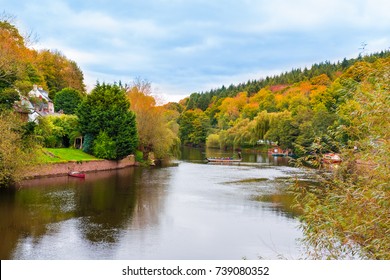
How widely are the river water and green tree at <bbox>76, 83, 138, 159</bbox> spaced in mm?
8754

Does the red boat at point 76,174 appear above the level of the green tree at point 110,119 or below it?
below

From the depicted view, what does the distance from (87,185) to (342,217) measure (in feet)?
85.4

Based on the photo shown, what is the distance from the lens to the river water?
1630 cm

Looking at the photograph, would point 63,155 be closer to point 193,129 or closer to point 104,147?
point 104,147

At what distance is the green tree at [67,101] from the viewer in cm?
6469

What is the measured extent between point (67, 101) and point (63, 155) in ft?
91.6

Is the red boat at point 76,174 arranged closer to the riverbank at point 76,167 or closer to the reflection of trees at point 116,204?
the riverbank at point 76,167

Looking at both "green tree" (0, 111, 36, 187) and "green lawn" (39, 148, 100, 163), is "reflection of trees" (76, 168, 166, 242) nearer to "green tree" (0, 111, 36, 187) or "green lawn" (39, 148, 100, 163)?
"green tree" (0, 111, 36, 187)

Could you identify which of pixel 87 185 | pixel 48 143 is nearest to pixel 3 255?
pixel 87 185

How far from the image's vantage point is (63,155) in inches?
1550

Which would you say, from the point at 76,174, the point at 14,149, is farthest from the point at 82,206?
the point at 76,174

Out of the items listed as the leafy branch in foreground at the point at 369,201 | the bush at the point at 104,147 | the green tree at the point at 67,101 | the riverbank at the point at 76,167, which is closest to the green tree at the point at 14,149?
the riverbank at the point at 76,167

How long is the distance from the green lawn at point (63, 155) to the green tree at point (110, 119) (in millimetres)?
2481

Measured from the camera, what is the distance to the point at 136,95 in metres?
A: 52.9
